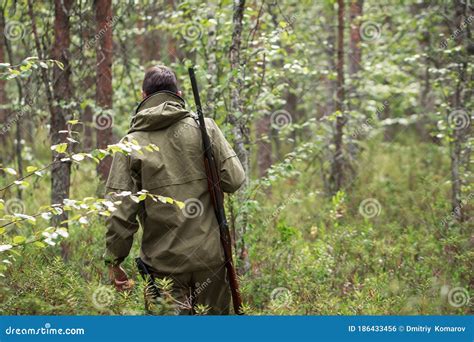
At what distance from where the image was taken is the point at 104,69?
772cm

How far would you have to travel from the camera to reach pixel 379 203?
9.92 metres

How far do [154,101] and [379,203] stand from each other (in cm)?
637

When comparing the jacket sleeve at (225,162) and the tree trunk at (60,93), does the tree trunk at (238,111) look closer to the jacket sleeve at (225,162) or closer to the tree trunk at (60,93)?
the jacket sleeve at (225,162)

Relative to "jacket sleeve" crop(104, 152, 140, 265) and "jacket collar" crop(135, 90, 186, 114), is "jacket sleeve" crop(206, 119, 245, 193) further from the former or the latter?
"jacket sleeve" crop(104, 152, 140, 265)

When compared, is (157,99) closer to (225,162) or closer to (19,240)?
(225,162)

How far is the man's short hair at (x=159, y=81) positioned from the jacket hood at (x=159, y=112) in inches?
2.6

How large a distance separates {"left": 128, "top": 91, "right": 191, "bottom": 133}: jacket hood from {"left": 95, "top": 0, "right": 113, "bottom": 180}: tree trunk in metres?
3.10

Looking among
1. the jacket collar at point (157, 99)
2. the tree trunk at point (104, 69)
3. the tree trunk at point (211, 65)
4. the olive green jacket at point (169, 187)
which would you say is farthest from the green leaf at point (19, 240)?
the tree trunk at point (104, 69)

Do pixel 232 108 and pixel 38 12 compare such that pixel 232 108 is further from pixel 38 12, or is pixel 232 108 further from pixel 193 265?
pixel 38 12

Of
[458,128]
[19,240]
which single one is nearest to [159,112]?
[19,240]

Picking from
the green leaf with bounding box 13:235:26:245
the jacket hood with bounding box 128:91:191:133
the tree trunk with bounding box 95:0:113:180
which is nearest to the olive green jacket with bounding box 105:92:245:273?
the jacket hood with bounding box 128:91:191:133

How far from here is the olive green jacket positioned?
437cm

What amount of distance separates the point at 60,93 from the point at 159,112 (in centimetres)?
314

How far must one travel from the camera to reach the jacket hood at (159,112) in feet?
14.3
